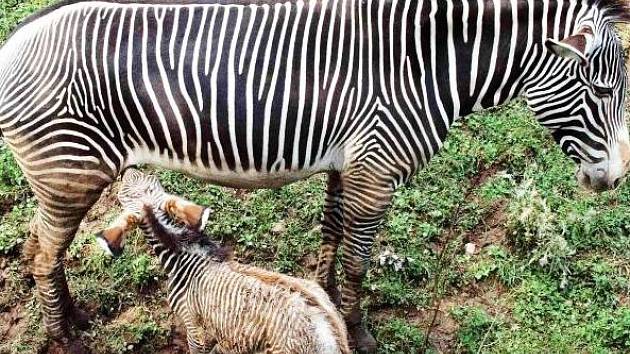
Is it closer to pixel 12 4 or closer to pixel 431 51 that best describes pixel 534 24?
pixel 431 51

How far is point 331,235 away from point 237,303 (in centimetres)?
135

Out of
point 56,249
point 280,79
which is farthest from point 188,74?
point 56,249

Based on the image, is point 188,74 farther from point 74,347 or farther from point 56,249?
point 74,347

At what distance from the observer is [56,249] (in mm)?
5695

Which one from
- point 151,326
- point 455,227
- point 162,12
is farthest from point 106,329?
point 455,227

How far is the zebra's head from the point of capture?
5008mm

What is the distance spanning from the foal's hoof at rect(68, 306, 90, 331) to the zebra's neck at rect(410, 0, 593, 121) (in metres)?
3.21

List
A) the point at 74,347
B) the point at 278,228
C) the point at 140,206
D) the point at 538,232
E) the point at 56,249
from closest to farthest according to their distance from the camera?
the point at 140,206
the point at 56,249
the point at 74,347
the point at 538,232
the point at 278,228

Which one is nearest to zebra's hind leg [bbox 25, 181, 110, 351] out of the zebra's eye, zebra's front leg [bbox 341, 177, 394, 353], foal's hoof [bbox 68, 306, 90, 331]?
foal's hoof [bbox 68, 306, 90, 331]

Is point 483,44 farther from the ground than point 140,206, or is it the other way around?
point 483,44

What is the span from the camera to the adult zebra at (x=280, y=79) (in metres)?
5.14

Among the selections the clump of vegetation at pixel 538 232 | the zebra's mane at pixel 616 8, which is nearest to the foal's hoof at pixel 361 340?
the clump of vegetation at pixel 538 232

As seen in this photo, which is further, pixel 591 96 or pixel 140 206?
pixel 140 206

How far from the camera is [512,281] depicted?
22.0ft
